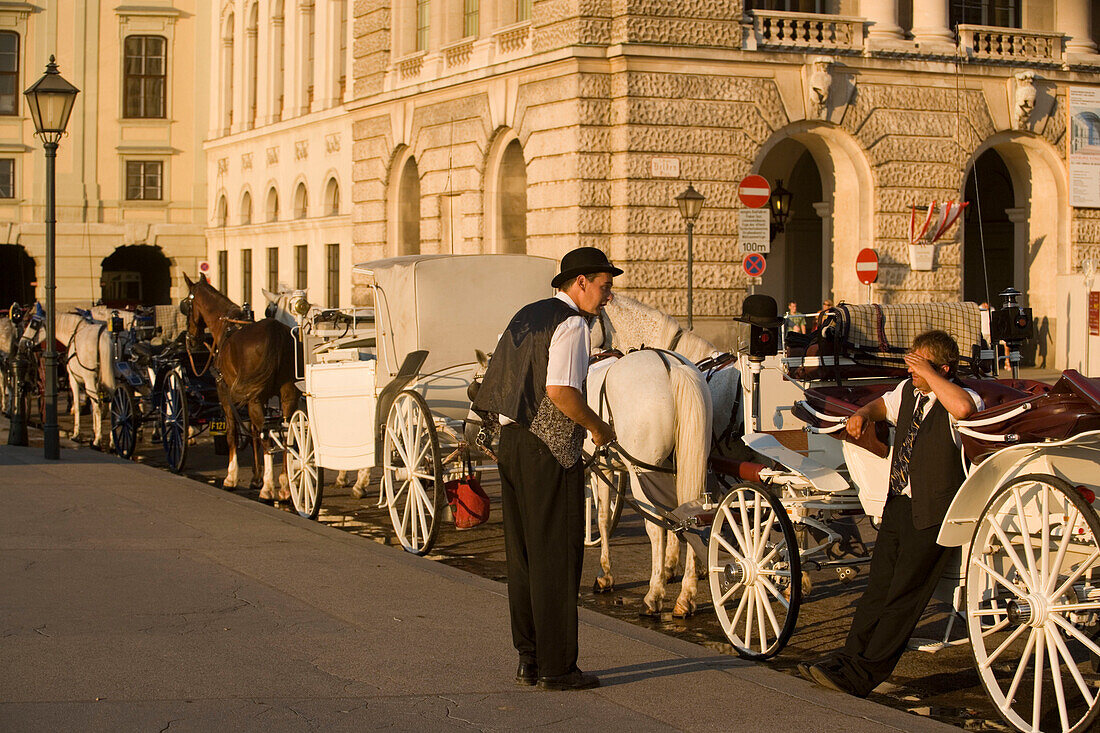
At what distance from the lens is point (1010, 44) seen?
94.0 feet

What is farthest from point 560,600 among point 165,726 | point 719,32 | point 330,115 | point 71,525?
point 330,115

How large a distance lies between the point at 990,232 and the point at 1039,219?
5270 mm

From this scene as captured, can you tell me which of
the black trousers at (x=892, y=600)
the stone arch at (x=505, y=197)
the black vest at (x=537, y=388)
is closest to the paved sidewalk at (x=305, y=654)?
the black trousers at (x=892, y=600)

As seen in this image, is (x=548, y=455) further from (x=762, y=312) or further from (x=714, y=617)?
(x=762, y=312)

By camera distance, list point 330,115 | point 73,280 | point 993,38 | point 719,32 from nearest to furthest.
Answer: point 719,32, point 993,38, point 330,115, point 73,280

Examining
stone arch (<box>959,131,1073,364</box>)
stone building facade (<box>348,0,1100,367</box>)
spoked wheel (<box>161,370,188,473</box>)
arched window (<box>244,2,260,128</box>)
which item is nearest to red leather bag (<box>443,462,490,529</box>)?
spoked wheel (<box>161,370,188,473</box>)

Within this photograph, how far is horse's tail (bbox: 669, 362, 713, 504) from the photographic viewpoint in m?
8.27

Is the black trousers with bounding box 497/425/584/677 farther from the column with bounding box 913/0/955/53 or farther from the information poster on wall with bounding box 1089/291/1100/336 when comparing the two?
the column with bounding box 913/0/955/53

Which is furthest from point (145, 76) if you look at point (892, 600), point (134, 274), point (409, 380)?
point (892, 600)

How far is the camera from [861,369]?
896 cm

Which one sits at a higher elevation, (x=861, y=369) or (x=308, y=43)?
(x=308, y=43)

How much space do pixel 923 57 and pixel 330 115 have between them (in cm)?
1811

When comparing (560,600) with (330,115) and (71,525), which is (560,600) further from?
(330,115)

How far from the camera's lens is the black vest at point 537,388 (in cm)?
670
